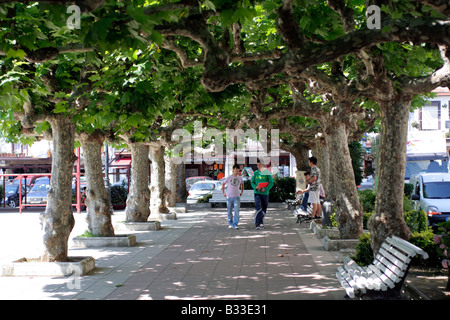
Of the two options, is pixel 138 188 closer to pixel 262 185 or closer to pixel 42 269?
pixel 262 185

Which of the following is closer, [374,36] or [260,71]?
[374,36]

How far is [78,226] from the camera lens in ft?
56.8

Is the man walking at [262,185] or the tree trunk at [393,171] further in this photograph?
the man walking at [262,185]

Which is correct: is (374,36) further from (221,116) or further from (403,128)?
(221,116)

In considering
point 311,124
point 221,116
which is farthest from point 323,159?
point 221,116

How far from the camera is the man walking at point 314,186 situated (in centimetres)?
1467

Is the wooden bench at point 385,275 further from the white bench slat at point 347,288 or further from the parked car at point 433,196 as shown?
the parked car at point 433,196

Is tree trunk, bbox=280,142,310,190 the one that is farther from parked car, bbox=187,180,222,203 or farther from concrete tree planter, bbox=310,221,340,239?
concrete tree planter, bbox=310,221,340,239

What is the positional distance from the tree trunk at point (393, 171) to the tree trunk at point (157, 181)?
12.6 metres

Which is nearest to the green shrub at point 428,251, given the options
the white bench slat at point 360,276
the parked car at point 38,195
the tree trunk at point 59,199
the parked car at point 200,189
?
the white bench slat at point 360,276

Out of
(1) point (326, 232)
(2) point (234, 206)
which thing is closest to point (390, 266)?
(1) point (326, 232)

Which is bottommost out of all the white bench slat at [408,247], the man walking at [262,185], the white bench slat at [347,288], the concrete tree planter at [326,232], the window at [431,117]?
the concrete tree planter at [326,232]
